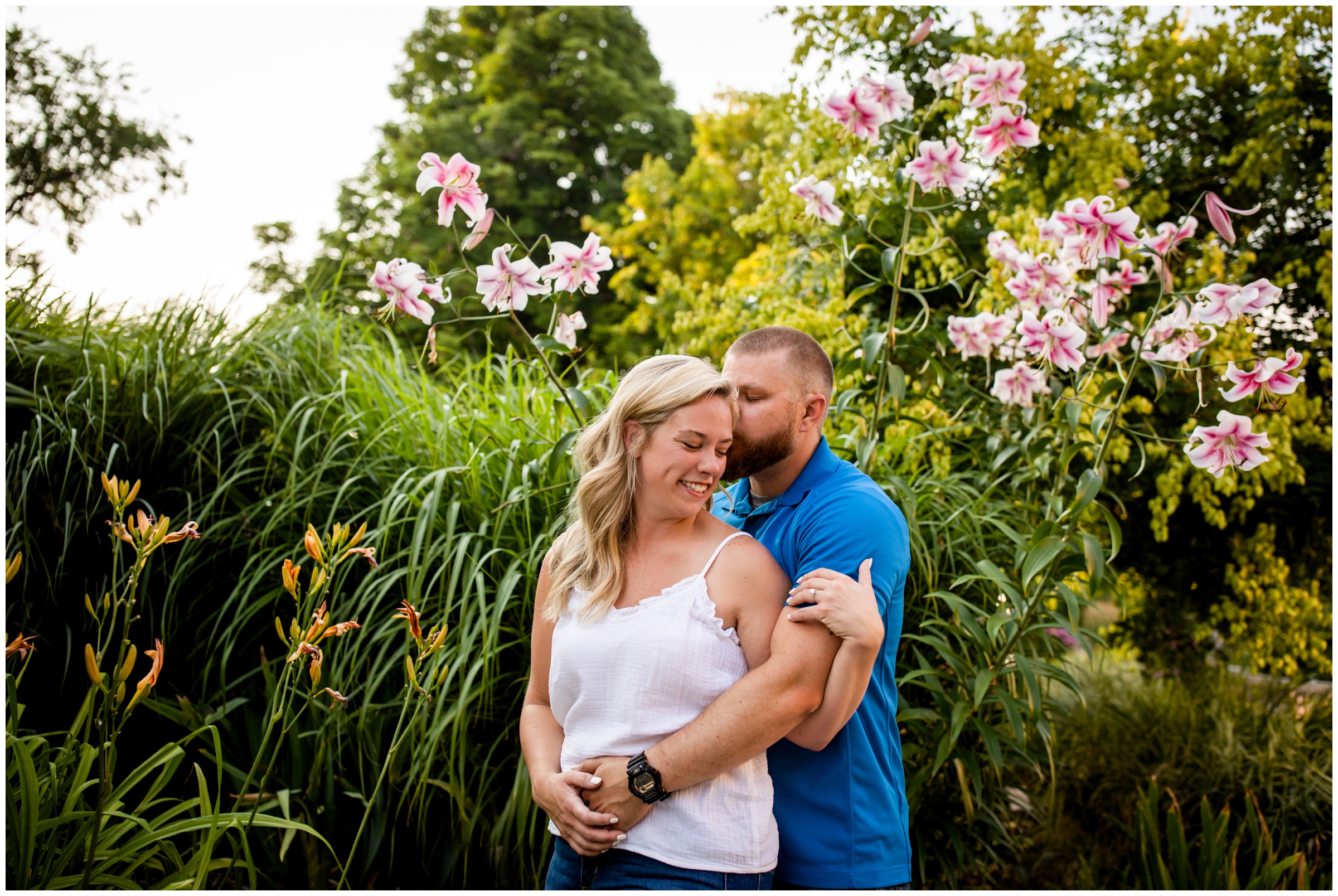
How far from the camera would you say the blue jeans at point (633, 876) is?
4.25 feet

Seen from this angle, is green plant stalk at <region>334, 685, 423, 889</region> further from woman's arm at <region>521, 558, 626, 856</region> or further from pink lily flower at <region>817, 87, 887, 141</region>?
pink lily flower at <region>817, 87, 887, 141</region>

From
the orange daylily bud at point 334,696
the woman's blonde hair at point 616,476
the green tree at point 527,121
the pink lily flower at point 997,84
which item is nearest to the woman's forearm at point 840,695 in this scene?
the woman's blonde hair at point 616,476

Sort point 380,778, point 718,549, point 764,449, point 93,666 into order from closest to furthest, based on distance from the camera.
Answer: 1. point 93,666
2. point 718,549
3. point 764,449
4. point 380,778

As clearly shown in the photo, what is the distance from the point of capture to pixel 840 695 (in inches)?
51.6

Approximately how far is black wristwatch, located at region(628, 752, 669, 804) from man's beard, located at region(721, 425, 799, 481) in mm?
565

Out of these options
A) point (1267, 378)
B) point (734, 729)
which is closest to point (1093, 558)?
point (1267, 378)

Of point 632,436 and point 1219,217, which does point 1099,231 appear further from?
point 632,436

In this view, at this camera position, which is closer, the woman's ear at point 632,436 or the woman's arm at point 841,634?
the woman's arm at point 841,634

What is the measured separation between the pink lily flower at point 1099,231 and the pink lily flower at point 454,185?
5.01 feet

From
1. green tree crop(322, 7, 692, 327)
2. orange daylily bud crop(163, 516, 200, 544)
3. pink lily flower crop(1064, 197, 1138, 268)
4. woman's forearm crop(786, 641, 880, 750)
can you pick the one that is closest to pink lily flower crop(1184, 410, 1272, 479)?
pink lily flower crop(1064, 197, 1138, 268)

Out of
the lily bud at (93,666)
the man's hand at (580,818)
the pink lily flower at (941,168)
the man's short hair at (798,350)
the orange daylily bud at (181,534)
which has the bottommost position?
the man's hand at (580,818)

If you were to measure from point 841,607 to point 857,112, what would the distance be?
5.28 feet

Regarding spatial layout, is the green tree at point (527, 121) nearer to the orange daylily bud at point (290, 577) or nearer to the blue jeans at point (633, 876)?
the orange daylily bud at point (290, 577)

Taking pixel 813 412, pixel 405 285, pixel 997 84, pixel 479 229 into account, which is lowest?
pixel 813 412
